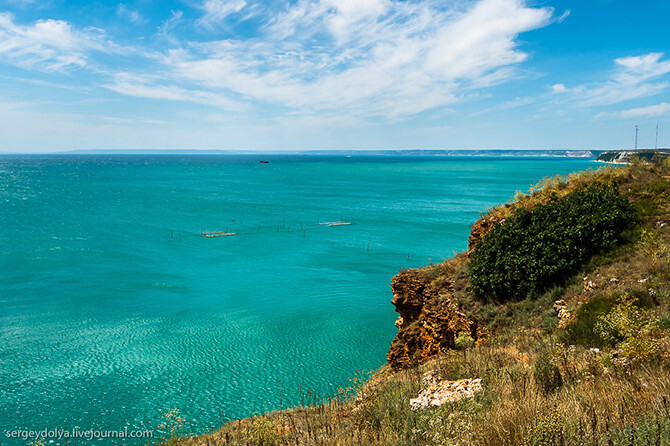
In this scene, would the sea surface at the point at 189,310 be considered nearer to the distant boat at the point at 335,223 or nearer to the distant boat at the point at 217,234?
the distant boat at the point at 335,223

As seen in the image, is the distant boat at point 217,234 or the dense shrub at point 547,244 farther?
the distant boat at point 217,234

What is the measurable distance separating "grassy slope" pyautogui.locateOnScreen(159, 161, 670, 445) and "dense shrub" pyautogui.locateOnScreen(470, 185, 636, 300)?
511 mm

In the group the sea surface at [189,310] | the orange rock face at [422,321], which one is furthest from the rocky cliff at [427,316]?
the sea surface at [189,310]

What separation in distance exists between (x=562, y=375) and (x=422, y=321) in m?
7.40

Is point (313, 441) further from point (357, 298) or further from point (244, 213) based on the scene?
point (244, 213)

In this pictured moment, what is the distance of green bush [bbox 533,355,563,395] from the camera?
6.67m

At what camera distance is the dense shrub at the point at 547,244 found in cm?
1425

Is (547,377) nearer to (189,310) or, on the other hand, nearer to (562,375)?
(562,375)

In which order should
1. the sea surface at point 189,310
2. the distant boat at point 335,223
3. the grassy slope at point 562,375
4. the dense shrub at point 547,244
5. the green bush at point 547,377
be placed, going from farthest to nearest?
the distant boat at point 335,223 < the sea surface at point 189,310 < the dense shrub at point 547,244 < the green bush at point 547,377 < the grassy slope at point 562,375

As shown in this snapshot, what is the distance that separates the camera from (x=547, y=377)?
6.98 meters

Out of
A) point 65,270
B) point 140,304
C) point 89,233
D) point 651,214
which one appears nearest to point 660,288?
point 651,214

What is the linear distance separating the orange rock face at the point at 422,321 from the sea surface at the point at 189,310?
4.26 metres

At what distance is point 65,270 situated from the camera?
3728 centimetres

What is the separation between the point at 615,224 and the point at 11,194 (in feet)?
381
